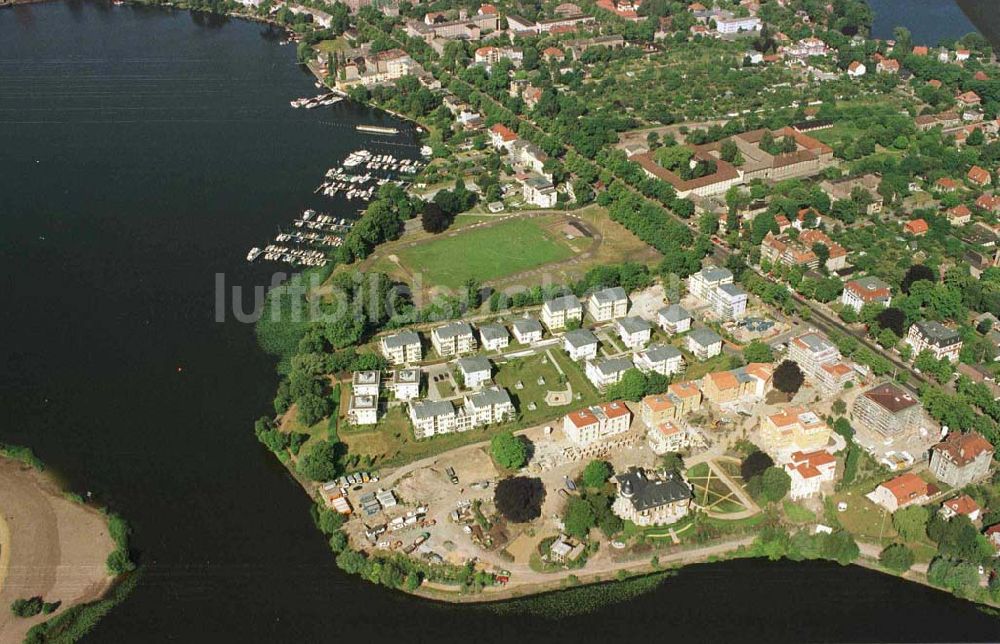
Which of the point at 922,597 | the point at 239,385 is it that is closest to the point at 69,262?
the point at 239,385

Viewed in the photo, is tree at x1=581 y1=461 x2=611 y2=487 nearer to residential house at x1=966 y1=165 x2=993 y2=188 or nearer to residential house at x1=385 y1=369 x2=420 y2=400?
residential house at x1=385 y1=369 x2=420 y2=400

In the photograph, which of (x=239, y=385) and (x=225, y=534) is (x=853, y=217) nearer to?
(x=239, y=385)

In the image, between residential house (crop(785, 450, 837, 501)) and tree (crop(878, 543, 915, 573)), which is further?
residential house (crop(785, 450, 837, 501))

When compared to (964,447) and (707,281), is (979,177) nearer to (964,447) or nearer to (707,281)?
(707,281)

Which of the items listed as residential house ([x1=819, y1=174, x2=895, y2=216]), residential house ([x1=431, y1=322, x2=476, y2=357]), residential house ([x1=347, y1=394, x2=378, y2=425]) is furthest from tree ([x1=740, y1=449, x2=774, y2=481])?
residential house ([x1=819, y1=174, x2=895, y2=216])

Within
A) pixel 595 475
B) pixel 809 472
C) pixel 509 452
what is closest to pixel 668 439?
pixel 595 475

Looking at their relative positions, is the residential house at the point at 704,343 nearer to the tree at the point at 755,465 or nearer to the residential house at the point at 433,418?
the tree at the point at 755,465

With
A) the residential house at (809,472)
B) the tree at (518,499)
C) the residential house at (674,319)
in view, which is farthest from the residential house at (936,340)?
the tree at (518,499)
